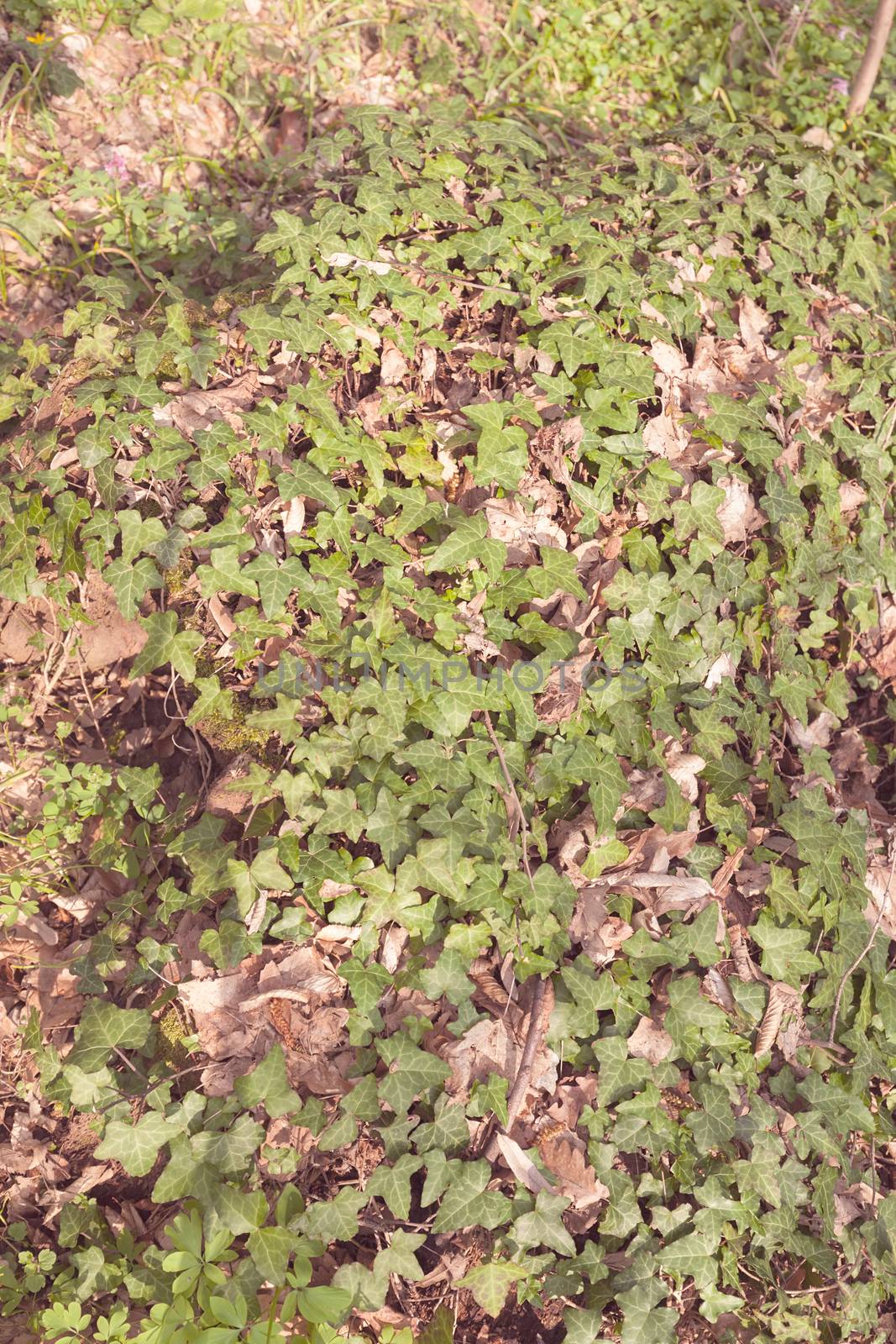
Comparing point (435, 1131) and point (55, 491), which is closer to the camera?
point (435, 1131)

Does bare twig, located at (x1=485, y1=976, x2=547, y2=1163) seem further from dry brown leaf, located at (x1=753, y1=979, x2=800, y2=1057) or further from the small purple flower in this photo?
the small purple flower

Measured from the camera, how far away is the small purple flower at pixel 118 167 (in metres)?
4.64

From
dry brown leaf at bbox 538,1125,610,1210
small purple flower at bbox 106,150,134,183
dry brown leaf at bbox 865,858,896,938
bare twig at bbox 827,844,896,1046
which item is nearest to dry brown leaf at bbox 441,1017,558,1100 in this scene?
dry brown leaf at bbox 538,1125,610,1210

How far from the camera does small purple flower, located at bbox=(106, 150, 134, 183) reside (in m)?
4.64

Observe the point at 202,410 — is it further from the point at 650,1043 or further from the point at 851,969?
the point at 851,969

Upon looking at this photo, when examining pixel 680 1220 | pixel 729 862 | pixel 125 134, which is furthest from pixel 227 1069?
pixel 125 134

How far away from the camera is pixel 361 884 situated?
2590 millimetres

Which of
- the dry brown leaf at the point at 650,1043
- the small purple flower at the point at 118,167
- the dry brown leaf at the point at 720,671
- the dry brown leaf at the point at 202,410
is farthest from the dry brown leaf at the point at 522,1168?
the small purple flower at the point at 118,167

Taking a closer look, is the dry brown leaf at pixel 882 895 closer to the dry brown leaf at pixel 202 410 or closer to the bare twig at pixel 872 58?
the dry brown leaf at pixel 202 410

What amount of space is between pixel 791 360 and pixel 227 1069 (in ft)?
11.1

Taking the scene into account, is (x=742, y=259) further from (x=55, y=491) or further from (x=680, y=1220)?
(x=680, y=1220)

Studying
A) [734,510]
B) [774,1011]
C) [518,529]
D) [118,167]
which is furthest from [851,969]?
[118,167]

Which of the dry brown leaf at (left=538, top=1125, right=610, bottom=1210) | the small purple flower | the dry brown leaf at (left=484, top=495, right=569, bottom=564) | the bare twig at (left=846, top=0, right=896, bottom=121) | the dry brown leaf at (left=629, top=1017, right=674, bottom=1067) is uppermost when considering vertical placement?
the bare twig at (left=846, top=0, right=896, bottom=121)

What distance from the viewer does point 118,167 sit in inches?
183
